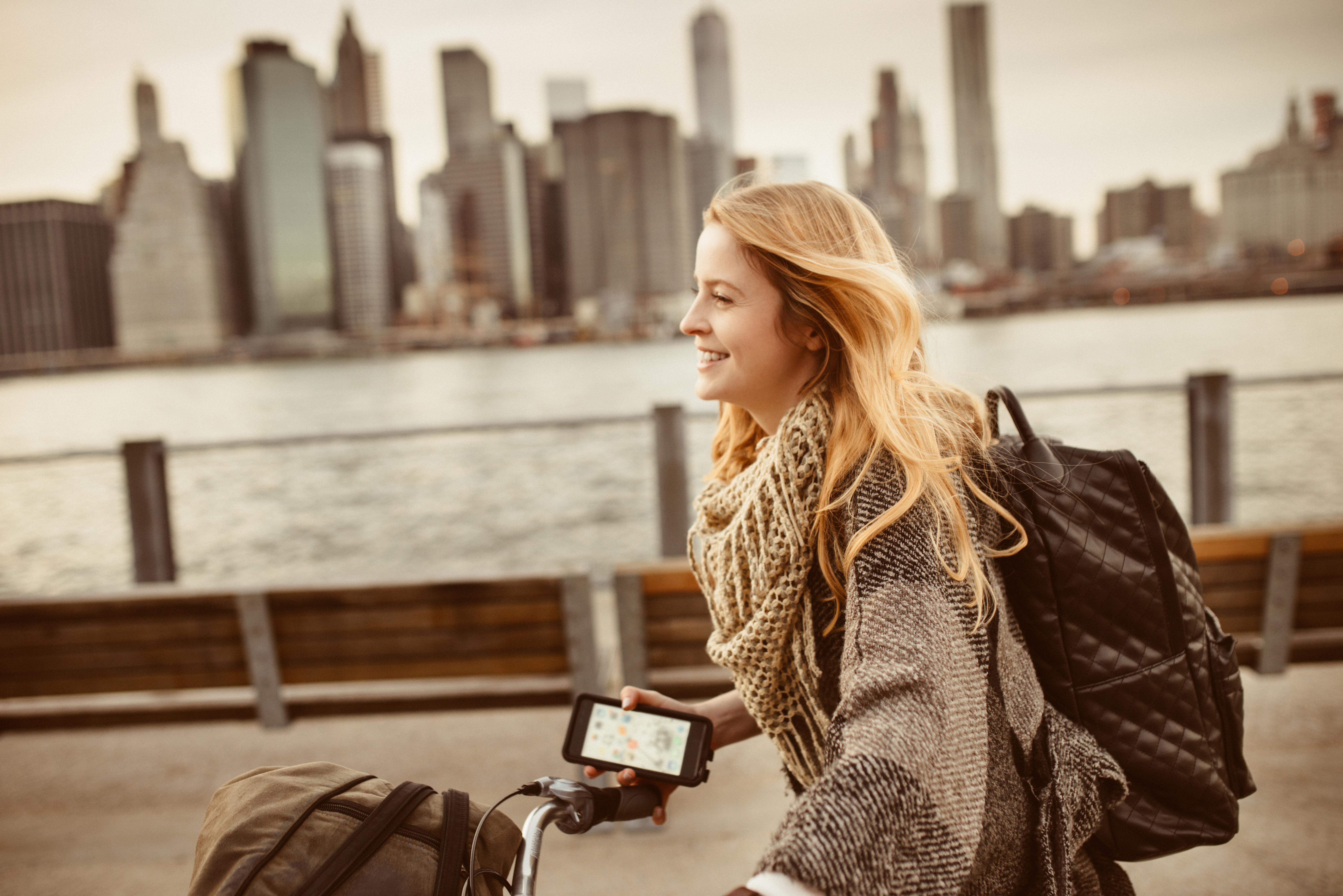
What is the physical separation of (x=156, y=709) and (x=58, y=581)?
45.9 feet

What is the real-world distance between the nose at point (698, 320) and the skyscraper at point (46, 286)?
344 ft

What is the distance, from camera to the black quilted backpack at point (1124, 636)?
1229 millimetres

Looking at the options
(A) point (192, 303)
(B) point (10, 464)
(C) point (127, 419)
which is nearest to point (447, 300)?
(A) point (192, 303)

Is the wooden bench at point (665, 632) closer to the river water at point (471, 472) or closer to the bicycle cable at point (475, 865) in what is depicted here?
the river water at point (471, 472)

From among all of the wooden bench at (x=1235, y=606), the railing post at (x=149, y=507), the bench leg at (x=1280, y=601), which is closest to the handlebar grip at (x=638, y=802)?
→ the wooden bench at (x=1235, y=606)

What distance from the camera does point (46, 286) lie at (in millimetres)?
90750

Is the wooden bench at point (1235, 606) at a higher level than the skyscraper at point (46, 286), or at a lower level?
lower

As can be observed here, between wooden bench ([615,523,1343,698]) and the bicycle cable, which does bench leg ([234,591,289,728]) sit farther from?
the bicycle cable

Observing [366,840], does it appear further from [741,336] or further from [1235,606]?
[1235,606]

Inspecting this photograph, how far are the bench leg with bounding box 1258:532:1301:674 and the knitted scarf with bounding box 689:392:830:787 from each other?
2394mm

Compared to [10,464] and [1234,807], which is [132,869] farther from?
[10,464]

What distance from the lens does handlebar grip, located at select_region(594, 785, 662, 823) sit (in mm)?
1295

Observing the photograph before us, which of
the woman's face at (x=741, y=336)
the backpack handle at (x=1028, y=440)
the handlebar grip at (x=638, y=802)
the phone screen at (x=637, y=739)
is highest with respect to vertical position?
the woman's face at (x=741, y=336)

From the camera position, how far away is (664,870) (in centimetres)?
279
